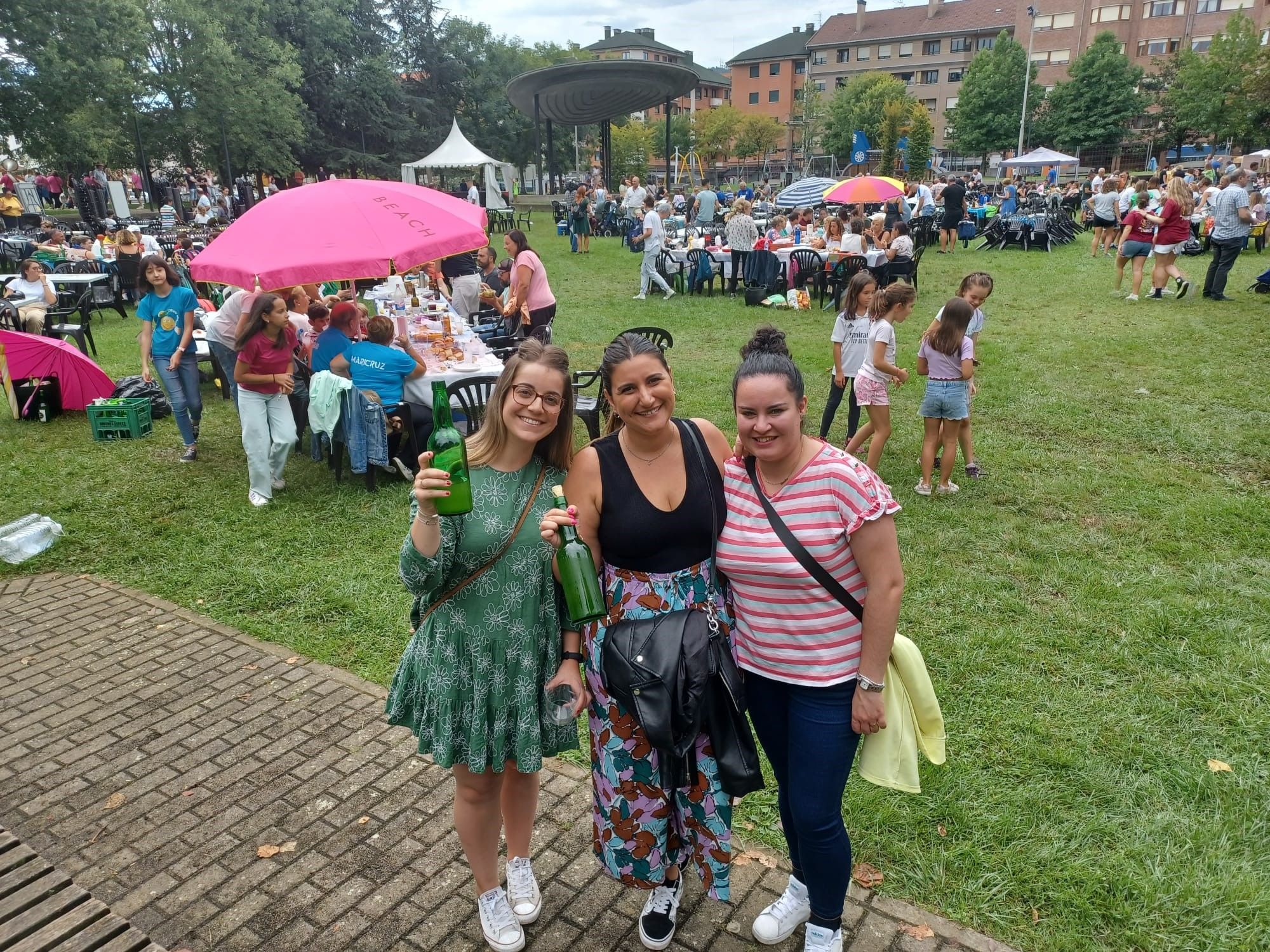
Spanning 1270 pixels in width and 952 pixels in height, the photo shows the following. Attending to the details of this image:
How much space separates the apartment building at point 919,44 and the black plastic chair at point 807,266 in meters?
67.0

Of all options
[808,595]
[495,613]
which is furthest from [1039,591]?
[495,613]

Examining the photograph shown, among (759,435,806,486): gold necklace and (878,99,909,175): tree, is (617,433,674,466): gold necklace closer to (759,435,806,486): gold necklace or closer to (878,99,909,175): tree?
(759,435,806,486): gold necklace

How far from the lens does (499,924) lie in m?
2.67

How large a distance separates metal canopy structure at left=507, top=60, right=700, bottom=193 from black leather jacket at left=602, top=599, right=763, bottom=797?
2536cm

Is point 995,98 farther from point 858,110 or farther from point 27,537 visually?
point 27,537

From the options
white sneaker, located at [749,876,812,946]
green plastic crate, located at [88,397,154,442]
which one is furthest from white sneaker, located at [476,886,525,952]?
green plastic crate, located at [88,397,154,442]

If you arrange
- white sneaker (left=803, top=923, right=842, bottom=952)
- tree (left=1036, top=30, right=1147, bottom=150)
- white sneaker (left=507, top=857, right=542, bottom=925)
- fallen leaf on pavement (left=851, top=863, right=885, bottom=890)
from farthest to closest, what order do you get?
tree (left=1036, top=30, right=1147, bottom=150) < fallen leaf on pavement (left=851, top=863, right=885, bottom=890) < white sneaker (left=507, top=857, right=542, bottom=925) < white sneaker (left=803, top=923, right=842, bottom=952)

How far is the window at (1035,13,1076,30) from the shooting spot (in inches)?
2603

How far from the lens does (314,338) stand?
7.79m

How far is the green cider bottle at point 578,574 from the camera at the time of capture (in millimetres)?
2221

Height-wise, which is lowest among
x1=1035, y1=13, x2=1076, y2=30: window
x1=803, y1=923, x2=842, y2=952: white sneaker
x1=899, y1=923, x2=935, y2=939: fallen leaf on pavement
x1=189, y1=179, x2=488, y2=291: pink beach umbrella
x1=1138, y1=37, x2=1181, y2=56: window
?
x1=899, y1=923, x2=935, y2=939: fallen leaf on pavement

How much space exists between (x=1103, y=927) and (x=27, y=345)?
391 inches

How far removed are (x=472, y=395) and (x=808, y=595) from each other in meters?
5.12

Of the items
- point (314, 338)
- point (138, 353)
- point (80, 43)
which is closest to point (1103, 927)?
point (314, 338)
